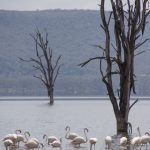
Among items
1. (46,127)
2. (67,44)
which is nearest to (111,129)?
(46,127)

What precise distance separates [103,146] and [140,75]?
430 feet

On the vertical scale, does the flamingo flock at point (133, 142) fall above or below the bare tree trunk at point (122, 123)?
below

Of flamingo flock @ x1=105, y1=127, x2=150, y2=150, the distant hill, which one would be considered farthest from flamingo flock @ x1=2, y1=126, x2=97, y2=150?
the distant hill

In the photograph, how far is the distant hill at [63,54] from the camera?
5605 inches

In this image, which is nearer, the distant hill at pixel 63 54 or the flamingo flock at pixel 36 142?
the flamingo flock at pixel 36 142

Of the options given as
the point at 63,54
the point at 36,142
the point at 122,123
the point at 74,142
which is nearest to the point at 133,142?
the point at 74,142

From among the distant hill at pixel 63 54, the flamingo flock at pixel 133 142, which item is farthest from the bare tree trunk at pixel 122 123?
the distant hill at pixel 63 54

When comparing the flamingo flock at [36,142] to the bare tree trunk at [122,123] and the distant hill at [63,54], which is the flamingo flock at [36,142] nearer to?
the bare tree trunk at [122,123]

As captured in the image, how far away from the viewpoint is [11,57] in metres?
167

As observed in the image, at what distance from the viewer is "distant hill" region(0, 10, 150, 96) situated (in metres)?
142

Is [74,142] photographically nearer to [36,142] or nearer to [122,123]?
[36,142]

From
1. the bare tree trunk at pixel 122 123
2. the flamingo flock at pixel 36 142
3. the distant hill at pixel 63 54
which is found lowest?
the flamingo flock at pixel 36 142

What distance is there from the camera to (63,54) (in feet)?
558

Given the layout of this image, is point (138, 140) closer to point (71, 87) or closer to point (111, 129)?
point (111, 129)
